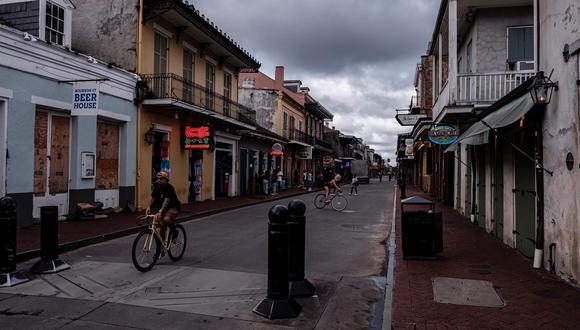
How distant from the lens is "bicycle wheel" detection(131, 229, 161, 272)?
282 inches

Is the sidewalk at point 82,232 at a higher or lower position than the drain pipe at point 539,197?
lower

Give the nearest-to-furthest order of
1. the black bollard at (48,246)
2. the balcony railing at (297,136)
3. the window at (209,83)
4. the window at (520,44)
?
the black bollard at (48,246), the window at (520,44), the window at (209,83), the balcony railing at (297,136)

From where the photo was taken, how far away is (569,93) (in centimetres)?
612

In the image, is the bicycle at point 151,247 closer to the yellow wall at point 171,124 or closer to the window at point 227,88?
the yellow wall at point 171,124

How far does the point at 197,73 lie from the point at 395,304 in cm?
1665

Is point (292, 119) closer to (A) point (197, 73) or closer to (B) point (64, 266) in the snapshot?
(A) point (197, 73)

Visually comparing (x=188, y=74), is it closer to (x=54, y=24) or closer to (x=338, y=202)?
(x=54, y=24)

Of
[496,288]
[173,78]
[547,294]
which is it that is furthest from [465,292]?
[173,78]

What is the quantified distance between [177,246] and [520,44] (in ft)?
40.0

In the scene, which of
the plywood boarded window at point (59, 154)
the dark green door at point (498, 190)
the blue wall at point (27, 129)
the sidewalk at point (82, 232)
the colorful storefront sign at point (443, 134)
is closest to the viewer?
the sidewalk at point (82, 232)

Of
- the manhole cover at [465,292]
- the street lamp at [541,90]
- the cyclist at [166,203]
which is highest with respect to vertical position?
the street lamp at [541,90]

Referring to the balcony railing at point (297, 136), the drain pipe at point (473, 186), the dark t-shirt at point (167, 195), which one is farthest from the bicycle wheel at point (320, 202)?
the balcony railing at point (297, 136)

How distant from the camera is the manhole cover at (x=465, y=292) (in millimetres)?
5555

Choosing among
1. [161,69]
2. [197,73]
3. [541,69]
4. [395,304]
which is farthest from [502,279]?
[197,73]
